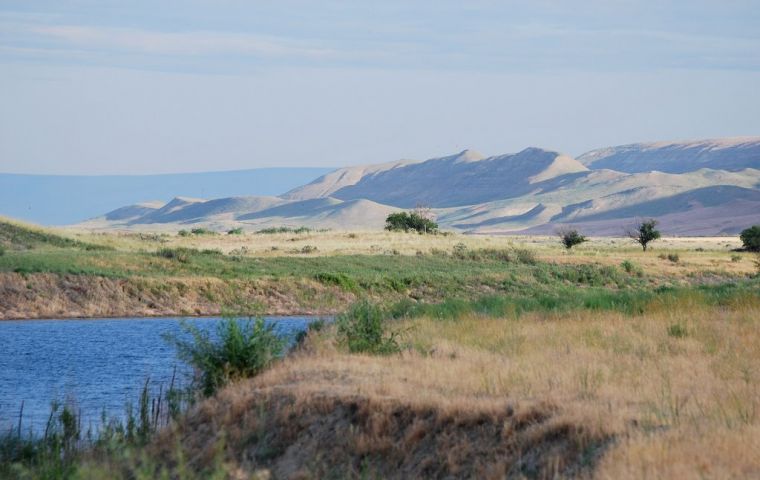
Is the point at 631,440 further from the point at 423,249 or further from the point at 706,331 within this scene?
the point at 423,249

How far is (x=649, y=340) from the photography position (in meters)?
20.6

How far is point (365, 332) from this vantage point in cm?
2058

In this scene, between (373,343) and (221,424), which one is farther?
(373,343)

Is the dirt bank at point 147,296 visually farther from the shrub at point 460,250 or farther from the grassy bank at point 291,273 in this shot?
the shrub at point 460,250

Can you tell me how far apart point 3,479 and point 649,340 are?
1088 centimetres

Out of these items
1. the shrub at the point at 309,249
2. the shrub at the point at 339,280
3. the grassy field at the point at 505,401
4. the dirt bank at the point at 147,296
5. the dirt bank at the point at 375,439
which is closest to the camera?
the grassy field at the point at 505,401

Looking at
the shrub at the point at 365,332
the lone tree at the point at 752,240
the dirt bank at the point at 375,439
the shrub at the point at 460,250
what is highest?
the shrub at the point at 365,332

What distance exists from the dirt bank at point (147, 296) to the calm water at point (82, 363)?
2.59 metres

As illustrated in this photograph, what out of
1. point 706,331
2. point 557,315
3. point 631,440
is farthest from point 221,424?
point 557,315

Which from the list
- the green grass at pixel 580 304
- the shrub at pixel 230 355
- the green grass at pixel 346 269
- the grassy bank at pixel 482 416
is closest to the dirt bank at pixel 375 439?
the grassy bank at pixel 482 416

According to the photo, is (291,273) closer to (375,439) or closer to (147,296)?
(147,296)

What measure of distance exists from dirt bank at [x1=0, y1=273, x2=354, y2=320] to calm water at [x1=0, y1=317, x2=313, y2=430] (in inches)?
102

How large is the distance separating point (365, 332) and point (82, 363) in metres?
15.2

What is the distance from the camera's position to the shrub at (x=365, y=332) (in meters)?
19.9
